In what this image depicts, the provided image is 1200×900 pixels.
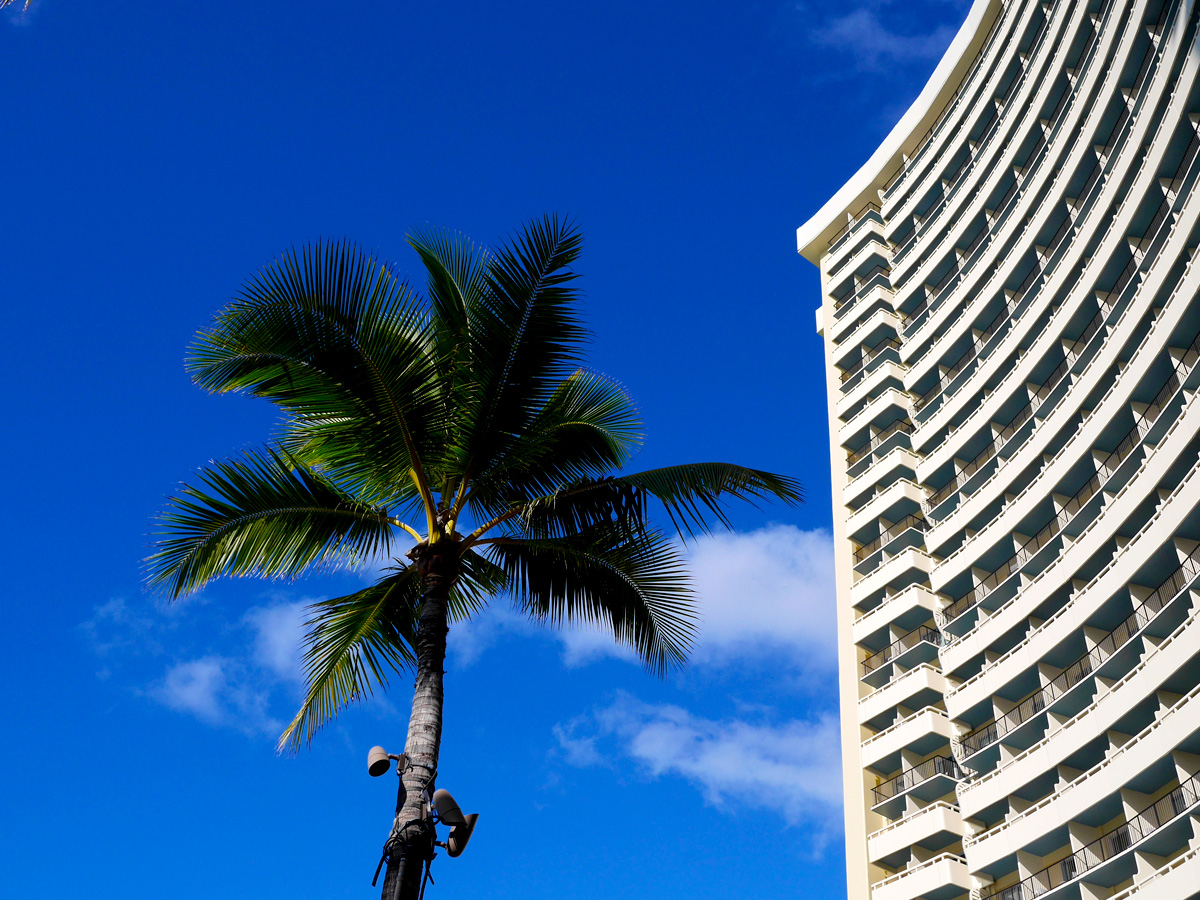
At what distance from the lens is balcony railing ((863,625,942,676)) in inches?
1738

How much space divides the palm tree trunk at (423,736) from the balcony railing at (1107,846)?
23.5m

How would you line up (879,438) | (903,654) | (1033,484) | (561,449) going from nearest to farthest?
(561,449), (1033,484), (903,654), (879,438)

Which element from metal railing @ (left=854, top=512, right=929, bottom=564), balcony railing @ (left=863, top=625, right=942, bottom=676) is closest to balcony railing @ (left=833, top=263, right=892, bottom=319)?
metal railing @ (left=854, top=512, right=929, bottom=564)

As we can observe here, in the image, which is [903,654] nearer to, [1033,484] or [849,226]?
[1033,484]

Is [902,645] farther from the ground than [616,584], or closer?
farther from the ground

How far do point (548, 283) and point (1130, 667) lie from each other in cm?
2692

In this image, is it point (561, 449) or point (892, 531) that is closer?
point (561, 449)

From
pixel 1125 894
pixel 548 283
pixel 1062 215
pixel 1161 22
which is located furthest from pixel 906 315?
pixel 548 283

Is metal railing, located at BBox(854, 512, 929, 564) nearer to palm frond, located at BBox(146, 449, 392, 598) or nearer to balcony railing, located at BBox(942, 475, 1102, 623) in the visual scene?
balcony railing, located at BBox(942, 475, 1102, 623)

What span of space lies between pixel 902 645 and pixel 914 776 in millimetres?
5925

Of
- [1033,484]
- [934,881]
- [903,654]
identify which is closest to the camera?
[934,881]

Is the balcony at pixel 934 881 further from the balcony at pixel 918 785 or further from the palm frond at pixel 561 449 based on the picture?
the palm frond at pixel 561 449

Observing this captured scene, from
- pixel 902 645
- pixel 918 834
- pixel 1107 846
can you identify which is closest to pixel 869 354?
pixel 902 645

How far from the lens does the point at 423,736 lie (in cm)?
1103
